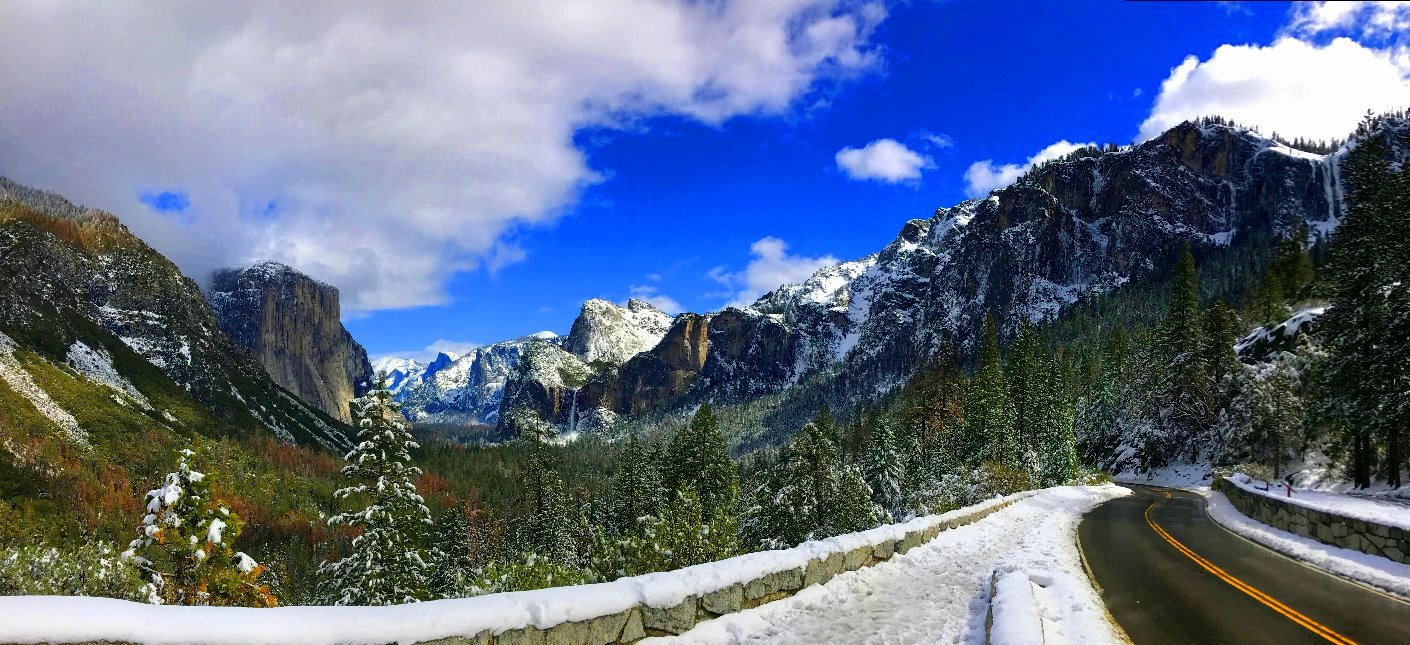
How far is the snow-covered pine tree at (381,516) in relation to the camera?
21531mm

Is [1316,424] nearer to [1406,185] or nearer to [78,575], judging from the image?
[1406,185]

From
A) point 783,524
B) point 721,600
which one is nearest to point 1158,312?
point 783,524

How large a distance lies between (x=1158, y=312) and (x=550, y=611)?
179685 millimetres

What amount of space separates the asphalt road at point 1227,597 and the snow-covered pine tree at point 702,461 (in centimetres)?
3054

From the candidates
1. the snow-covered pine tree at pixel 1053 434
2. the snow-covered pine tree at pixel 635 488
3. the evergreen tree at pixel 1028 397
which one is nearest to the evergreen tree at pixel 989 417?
the evergreen tree at pixel 1028 397

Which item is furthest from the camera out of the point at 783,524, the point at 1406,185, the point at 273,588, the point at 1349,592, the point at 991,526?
the point at 273,588

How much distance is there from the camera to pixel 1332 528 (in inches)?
623

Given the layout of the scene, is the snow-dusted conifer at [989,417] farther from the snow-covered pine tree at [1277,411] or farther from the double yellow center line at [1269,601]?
the double yellow center line at [1269,601]

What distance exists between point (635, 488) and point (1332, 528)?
4100 centimetres

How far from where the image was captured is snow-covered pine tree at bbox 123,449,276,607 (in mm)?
16000

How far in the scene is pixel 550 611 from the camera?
20.0ft

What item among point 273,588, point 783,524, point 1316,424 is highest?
point 1316,424

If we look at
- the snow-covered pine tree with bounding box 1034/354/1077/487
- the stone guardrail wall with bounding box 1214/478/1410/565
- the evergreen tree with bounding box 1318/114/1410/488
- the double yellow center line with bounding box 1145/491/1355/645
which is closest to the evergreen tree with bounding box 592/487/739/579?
the double yellow center line with bounding box 1145/491/1355/645

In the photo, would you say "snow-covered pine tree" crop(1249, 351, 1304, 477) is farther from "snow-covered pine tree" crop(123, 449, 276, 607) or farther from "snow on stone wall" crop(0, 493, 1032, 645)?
"snow-covered pine tree" crop(123, 449, 276, 607)
